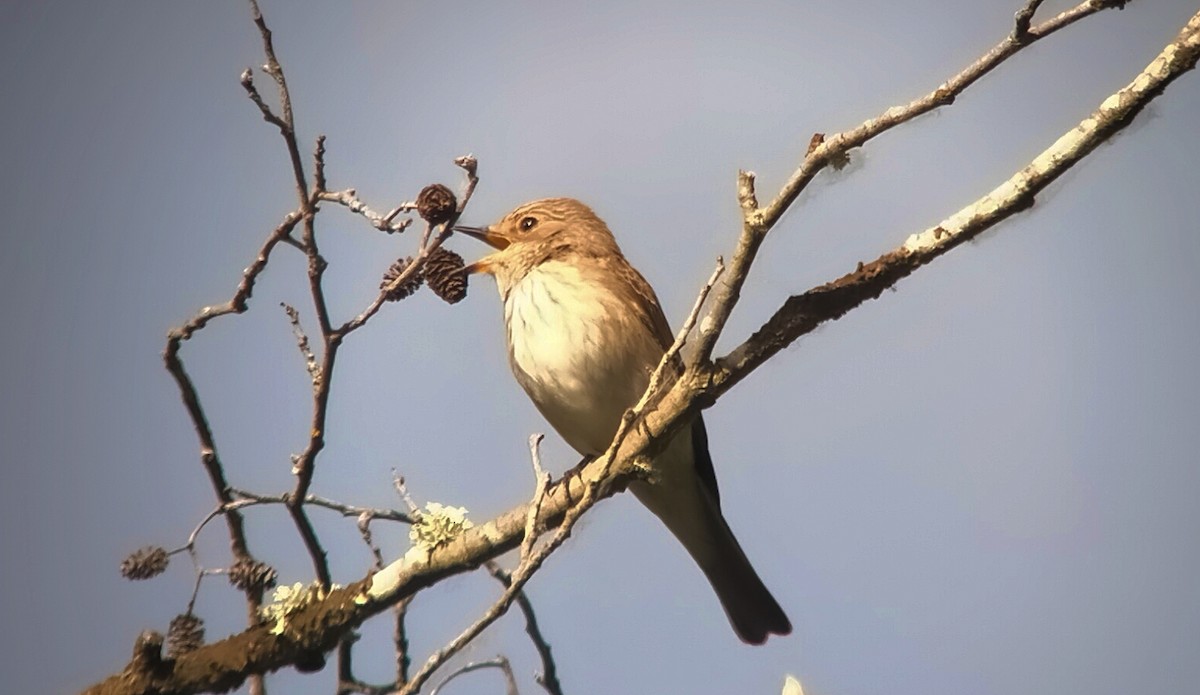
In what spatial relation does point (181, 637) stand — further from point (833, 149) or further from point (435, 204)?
point (833, 149)

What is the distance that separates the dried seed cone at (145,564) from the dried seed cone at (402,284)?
112 cm

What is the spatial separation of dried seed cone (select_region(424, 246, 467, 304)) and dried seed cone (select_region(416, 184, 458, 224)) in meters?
0.71

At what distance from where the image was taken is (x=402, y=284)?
147 inches

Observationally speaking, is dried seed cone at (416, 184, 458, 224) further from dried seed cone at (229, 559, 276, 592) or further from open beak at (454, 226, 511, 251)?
open beak at (454, 226, 511, 251)

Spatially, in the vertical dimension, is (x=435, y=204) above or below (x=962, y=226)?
above

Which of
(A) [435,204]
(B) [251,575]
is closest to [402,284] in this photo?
(A) [435,204]

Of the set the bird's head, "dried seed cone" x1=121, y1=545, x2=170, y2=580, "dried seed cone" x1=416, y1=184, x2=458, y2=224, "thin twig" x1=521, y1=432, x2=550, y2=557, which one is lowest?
"thin twig" x1=521, y1=432, x2=550, y2=557

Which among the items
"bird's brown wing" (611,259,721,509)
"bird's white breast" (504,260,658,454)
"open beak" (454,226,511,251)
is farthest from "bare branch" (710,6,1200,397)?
"open beak" (454,226,511,251)

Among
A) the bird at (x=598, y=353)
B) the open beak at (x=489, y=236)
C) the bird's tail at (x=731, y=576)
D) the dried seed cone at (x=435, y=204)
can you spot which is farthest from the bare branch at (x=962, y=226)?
the open beak at (x=489, y=236)

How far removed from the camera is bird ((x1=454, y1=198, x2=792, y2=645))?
18.1 ft

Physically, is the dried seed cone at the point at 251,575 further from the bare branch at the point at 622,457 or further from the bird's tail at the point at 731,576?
the bird's tail at the point at 731,576

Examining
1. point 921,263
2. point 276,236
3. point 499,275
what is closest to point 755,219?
point 921,263

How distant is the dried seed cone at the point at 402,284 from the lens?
378cm

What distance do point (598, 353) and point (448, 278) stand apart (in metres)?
1.13
